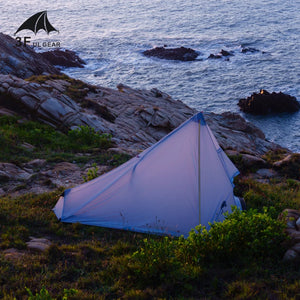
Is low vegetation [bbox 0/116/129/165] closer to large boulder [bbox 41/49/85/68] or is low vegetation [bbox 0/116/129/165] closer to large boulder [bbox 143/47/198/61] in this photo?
large boulder [bbox 41/49/85/68]

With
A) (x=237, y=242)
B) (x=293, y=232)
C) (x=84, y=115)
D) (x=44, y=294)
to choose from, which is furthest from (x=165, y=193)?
(x=84, y=115)

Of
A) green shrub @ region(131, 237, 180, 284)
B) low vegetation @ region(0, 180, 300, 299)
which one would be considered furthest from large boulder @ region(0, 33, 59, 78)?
green shrub @ region(131, 237, 180, 284)

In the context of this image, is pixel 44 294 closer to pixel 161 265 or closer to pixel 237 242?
pixel 161 265

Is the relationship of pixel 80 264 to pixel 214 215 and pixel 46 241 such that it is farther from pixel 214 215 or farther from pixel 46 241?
pixel 214 215

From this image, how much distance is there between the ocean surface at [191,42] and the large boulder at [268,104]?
2.68 feet

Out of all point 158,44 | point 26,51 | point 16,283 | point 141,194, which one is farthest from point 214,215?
point 158,44

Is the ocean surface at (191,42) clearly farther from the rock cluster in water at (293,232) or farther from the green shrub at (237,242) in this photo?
the green shrub at (237,242)

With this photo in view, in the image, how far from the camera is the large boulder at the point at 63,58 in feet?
147

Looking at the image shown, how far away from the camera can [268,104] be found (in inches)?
1387

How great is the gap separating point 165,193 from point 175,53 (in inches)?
1616

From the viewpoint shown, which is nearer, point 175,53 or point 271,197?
point 271,197

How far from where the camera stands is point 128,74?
139ft

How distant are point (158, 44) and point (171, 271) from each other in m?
48.4

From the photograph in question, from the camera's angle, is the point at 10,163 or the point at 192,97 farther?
the point at 192,97
